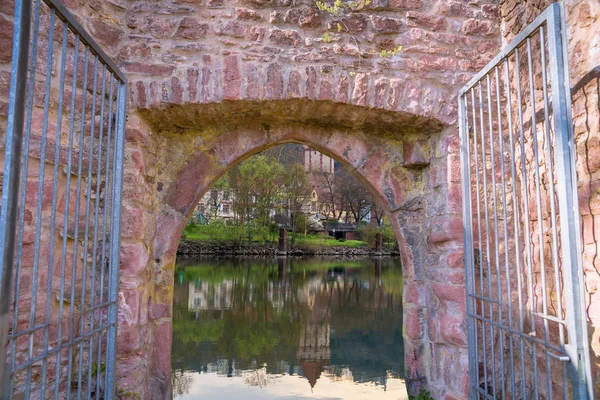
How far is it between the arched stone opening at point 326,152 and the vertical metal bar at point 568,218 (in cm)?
110

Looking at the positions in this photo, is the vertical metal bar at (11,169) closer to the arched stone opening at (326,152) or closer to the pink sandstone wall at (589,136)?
the arched stone opening at (326,152)

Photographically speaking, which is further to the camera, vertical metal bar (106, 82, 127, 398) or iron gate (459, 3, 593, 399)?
vertical metal bar (106, 82, 127, 398)

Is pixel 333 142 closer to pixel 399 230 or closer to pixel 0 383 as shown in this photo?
pixel 399 230

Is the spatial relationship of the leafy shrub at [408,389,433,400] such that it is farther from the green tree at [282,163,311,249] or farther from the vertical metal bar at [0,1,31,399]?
the green tree at [282,163,311,249]

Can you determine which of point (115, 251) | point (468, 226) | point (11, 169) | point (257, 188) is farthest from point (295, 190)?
point (11, 169)


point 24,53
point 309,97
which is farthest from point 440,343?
point 24,53

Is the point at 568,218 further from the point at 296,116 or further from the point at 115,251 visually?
the point at 115,251

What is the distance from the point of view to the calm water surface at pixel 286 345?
13.5 feet

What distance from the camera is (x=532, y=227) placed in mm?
2688

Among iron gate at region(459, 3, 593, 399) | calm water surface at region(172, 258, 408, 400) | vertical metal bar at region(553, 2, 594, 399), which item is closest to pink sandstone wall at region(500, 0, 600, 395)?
iron gate at region(459, 3, 593, 399)

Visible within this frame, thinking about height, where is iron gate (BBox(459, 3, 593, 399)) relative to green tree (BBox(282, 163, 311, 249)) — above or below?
below

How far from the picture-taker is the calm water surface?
13.5 ft

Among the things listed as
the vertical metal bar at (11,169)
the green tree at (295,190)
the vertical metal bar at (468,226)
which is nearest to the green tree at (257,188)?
the green tree at (295,190)

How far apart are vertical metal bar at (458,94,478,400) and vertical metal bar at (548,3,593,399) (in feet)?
2.96
